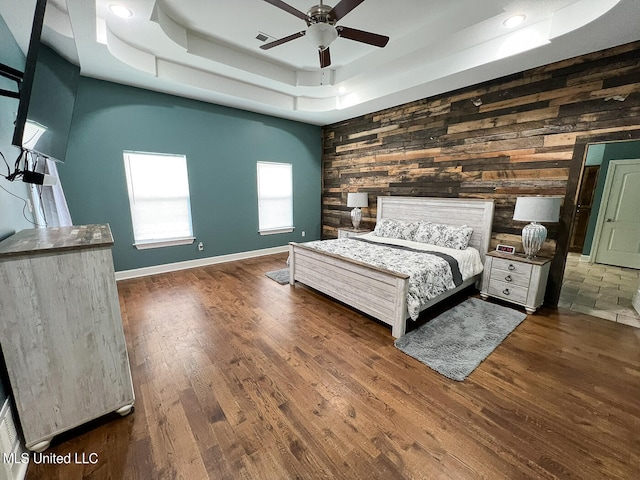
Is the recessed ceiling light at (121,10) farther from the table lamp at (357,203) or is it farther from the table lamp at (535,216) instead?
the table lamp at (535,216)

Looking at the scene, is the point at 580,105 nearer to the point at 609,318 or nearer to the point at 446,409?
the point at 609,318

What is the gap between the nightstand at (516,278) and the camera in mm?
2863

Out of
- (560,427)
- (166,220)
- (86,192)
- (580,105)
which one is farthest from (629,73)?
(86,192)

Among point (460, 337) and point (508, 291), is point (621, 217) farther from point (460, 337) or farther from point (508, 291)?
point (460, 337)

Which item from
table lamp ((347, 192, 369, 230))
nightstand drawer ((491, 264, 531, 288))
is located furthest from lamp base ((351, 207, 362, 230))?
nightstand drawer ((491, 264, 531, 288))

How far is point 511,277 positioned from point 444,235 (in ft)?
2.96

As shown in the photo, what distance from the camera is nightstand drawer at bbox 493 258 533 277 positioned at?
2.89m

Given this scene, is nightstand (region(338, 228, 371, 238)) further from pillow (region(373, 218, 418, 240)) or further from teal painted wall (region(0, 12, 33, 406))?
teal painted wall (region(0, 12, 33, 406))

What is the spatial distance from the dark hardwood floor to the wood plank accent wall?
148 centimetres

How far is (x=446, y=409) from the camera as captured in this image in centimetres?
168

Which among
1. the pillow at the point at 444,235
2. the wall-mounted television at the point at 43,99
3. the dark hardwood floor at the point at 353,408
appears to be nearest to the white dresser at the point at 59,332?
the dark hardwood floor at the point at 353,408

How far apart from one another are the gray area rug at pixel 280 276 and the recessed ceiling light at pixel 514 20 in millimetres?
3812

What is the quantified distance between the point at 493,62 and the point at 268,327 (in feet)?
12.1

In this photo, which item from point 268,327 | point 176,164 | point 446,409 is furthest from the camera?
point 176,164
